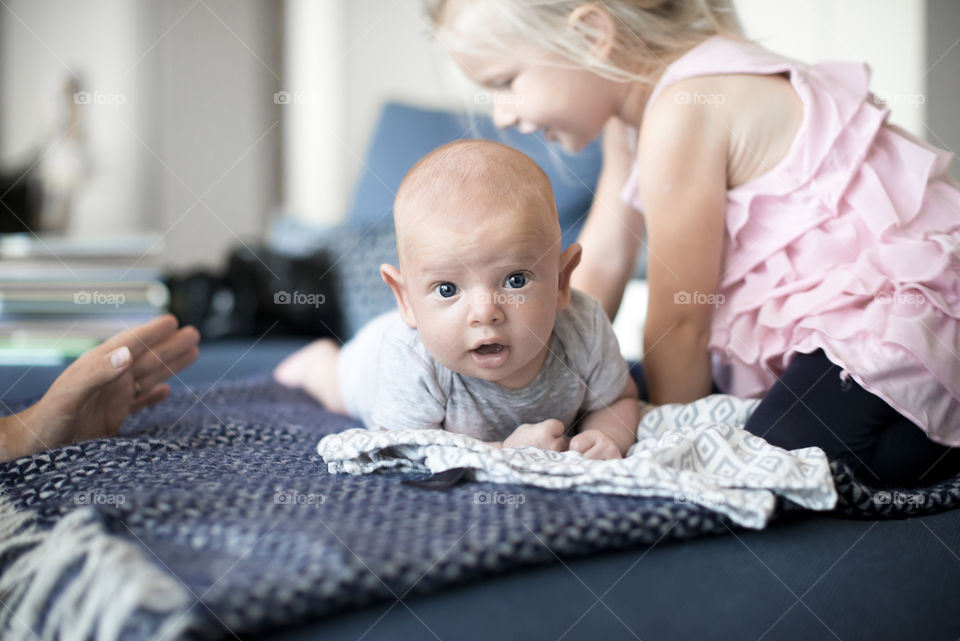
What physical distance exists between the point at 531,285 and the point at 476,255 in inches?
3.0

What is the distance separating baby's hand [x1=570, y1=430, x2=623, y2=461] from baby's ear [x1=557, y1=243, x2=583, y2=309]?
0.16 m

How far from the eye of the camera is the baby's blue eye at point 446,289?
866 mm

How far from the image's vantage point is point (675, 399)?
3.75ft

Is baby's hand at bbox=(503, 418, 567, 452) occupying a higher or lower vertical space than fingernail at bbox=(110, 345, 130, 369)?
lower

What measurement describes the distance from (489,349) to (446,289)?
83mm

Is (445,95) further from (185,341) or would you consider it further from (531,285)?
(531,285)

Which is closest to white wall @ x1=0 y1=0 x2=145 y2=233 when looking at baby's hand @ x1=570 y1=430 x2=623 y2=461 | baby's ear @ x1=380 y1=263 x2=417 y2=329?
baby's ear @ x1=380 y1=263 x2=417 y2=329

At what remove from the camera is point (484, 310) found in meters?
0.83

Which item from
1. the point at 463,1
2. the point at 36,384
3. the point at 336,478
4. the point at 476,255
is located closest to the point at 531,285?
the point at 476,255

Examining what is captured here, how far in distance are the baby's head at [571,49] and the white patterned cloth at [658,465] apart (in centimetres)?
58

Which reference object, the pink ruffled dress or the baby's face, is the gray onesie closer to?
the baby's face

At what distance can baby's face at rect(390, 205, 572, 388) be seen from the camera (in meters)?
0.83

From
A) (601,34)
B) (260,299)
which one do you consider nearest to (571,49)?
(601,34)

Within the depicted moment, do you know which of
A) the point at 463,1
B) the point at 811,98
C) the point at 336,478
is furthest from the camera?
the point at 463,1
